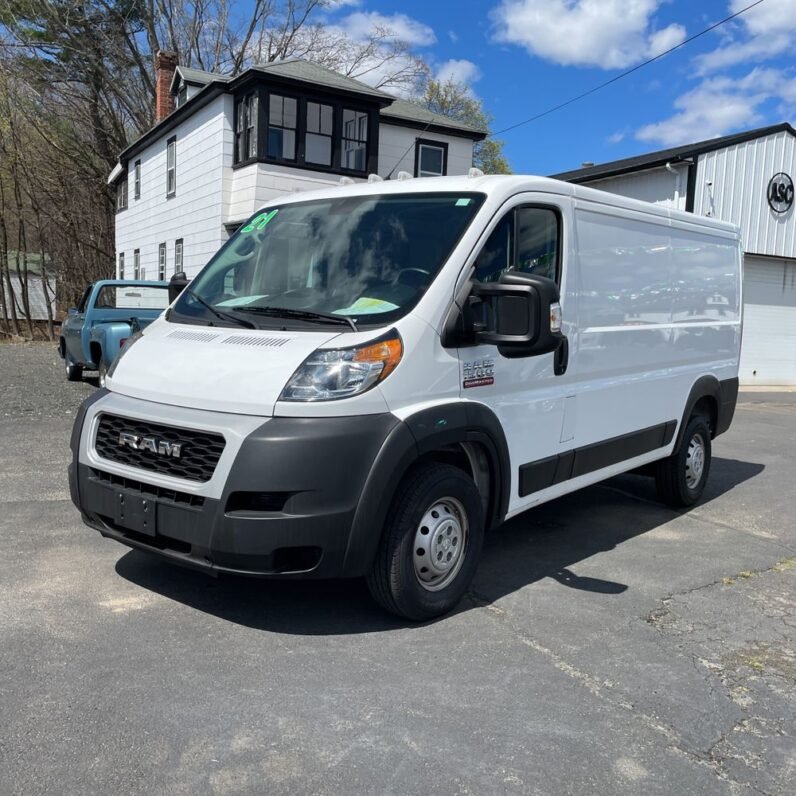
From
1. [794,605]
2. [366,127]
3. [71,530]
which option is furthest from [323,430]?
[366,127]

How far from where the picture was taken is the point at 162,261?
22.7 m

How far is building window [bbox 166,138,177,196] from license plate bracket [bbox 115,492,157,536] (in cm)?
1889

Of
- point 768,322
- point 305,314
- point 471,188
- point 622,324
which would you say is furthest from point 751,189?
point 305,314

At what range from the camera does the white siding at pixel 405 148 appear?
19.7 meters

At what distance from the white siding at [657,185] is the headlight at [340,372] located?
14470 millimetres

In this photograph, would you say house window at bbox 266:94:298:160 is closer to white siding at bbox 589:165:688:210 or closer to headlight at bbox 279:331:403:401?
white siding at bbox 589:165:688:210

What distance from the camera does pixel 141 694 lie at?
3.21 metres

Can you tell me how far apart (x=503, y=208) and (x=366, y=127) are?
15.4 meters

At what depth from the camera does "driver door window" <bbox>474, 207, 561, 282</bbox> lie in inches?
167

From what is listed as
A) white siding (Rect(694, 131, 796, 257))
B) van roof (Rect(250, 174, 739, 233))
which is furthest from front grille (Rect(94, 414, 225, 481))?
white siding (Rect(694, 131, 796, 257))

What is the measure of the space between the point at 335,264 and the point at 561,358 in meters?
1.47

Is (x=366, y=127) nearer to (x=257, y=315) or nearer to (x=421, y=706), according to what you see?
(x=257, y=315)

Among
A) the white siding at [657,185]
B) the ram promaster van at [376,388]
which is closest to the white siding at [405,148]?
the white siding at [657,185]

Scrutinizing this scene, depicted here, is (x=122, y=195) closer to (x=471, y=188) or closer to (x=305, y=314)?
(x=471, y=188)
